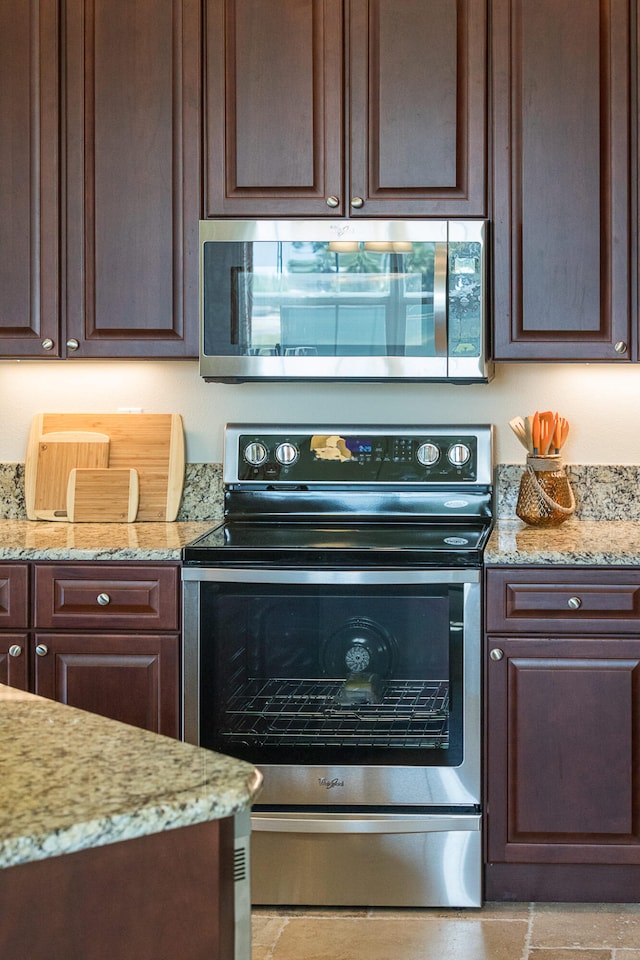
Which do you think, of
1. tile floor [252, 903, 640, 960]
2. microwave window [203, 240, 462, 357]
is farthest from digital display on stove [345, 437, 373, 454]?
tile floor [252, 903, 640, 960]

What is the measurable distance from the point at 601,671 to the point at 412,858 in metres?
0.65

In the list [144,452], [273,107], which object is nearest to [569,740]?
[144,452]

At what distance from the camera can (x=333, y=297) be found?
2857 millimetres

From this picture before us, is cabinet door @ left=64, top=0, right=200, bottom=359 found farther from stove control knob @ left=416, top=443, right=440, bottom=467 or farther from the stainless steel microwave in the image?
stove control knob @ left=416, top=443, right=440, bottom=467

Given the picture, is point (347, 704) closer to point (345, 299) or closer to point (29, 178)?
point (345, 299)

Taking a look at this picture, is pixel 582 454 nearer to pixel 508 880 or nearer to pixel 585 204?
pixel 585 204

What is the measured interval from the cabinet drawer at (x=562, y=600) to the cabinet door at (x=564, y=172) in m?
0.63

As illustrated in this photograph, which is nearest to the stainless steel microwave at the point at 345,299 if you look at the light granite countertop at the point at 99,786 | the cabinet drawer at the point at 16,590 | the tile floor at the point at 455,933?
the cabinet drawer at the point at 16,590

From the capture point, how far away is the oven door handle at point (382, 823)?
8.66 feet

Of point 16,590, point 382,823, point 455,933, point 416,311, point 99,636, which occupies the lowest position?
point 455,933

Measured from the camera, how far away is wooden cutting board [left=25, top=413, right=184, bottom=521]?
3217 millimetres

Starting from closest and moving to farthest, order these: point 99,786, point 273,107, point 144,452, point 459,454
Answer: point 99,786
point 273,107
point 459,454
point 144,452

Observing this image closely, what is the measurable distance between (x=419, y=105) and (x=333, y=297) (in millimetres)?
556

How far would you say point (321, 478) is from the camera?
3135 mm
